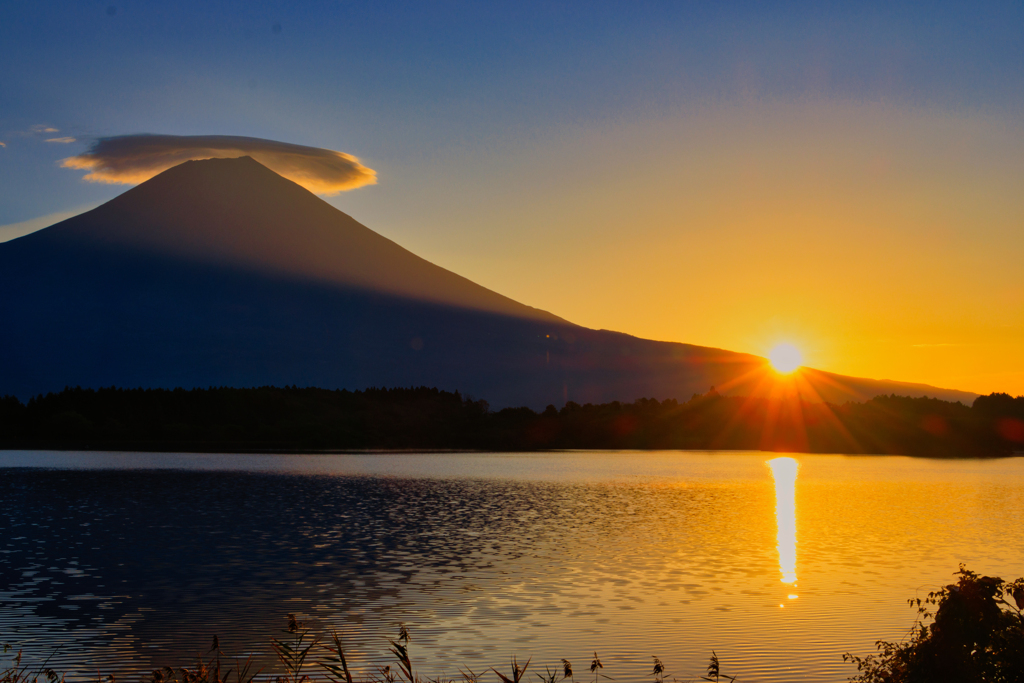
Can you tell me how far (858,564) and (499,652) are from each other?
1396 cm

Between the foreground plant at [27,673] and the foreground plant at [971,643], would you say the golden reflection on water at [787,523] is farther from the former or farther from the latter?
the foreground plant at [27,673]

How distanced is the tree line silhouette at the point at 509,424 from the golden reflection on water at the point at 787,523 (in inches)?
3166

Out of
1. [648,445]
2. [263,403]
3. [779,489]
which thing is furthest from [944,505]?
[263,403]

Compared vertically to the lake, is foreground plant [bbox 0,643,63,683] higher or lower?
higher

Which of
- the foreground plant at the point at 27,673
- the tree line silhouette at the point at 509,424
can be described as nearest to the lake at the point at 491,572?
the foreground plant at the point at 27,673

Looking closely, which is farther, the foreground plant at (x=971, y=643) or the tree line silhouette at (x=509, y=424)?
the tree line silhouette at (x=509, y=424)

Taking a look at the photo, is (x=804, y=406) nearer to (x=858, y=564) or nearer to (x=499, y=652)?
(x=858, y=564)

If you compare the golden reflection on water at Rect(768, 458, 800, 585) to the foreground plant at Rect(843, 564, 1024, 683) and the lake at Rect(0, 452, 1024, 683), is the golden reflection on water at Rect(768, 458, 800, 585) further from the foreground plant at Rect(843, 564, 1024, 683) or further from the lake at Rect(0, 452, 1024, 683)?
the foreground plant at Rect(843, 564, 1024, 683)

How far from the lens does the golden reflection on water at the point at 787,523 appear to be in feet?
76.3

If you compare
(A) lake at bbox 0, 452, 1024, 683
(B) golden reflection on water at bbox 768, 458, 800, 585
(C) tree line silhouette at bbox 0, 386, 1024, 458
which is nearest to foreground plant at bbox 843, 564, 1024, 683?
(A) lake at bbox 0, 452, 1024, 683

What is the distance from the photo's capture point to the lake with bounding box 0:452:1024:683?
47.7 feet

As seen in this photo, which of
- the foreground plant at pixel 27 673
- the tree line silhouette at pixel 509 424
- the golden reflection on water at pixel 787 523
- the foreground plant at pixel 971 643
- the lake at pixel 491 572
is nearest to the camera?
the foreground plant at pixel 971 643

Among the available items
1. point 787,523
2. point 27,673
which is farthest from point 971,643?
point 787,523

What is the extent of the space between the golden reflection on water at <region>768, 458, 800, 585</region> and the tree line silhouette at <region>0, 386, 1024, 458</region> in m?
80.4
